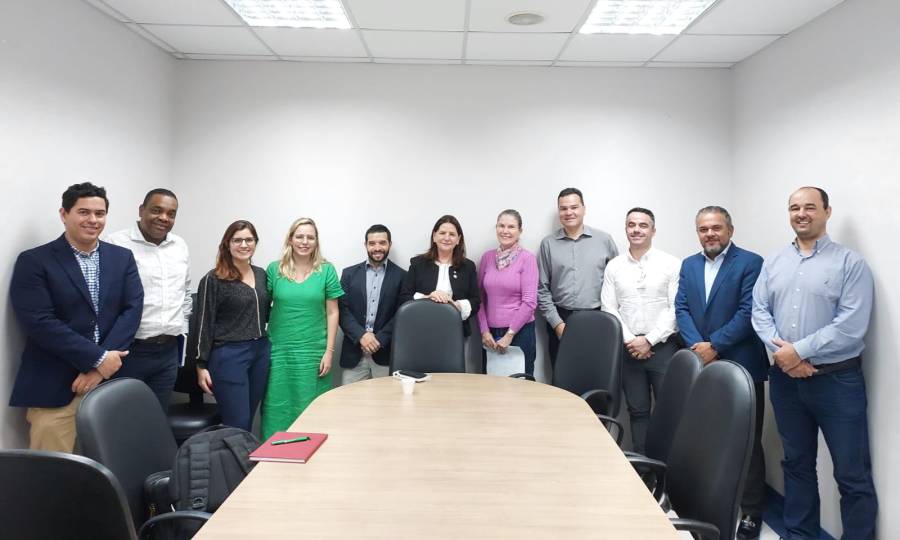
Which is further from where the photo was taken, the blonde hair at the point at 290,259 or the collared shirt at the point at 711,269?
the blonde hair at the point at 290,259

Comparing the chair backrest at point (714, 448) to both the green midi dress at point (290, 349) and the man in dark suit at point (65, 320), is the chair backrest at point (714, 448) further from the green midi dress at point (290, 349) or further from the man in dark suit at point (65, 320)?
the man in dark suit at point (65, 320)

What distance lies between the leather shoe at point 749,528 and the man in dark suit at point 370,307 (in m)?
2.44

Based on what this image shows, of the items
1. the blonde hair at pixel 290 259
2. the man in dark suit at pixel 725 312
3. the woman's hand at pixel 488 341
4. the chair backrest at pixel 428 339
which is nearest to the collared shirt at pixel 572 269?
the woman's hand at pixel 488 341

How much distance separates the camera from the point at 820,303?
9.19 ft

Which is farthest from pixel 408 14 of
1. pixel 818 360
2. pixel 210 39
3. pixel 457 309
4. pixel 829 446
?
pixel 829 446

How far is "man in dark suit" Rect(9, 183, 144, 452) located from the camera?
263 cm

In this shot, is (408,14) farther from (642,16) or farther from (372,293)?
(372,293)

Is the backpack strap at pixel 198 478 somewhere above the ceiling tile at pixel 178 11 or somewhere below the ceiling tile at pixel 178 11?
below

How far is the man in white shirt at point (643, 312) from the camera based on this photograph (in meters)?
3.59

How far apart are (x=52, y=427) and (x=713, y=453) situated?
3.04 metres

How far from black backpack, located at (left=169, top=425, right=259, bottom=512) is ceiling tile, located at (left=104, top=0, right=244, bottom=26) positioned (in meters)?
2.66

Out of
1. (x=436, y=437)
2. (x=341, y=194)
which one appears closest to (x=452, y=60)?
(x=341, y=194)

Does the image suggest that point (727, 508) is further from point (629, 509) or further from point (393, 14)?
point (393, 14)

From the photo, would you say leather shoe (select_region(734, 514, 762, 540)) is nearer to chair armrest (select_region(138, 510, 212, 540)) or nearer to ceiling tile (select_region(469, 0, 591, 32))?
chair armrest (select_region(138, 510, 212, 540))
